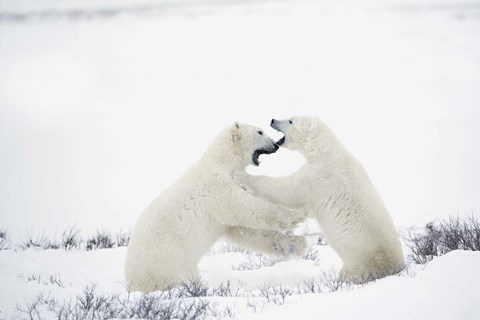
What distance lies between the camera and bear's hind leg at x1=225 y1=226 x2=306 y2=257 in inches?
211

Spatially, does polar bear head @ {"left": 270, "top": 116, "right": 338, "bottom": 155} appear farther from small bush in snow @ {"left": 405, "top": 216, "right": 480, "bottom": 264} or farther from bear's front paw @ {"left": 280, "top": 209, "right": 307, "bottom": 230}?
small bush in snow @ {"left": 405, "top": 216, "right": 480, "bottom": 264}

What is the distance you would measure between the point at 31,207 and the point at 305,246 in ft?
22.1

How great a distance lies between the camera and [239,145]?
5.64 meters

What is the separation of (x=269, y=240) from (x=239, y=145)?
982 mm

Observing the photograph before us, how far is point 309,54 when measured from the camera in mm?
23250

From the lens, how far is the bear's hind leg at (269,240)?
5371mm

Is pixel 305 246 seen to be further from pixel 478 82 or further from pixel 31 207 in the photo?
pixel 478 82

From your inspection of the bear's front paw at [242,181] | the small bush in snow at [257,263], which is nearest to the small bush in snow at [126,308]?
the bear's front paw at [242,181]

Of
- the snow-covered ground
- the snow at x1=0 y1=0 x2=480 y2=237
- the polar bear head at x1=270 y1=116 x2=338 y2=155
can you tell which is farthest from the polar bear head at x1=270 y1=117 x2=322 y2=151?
the snow at x1=0 y1=0 x2=480 y2=237

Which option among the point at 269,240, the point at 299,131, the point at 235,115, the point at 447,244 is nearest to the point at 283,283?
the point at 269,240

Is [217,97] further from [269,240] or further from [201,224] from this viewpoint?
[201,224]

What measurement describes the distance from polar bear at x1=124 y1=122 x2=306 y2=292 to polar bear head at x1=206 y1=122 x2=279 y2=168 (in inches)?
0.4

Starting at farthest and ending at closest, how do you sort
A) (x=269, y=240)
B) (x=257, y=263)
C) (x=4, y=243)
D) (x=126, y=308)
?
(x=4, y=243)
(x=257, y=263)
(x=269, y=240)
(x=126, y=308)

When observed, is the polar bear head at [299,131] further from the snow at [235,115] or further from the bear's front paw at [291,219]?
the snow at [235,115]
